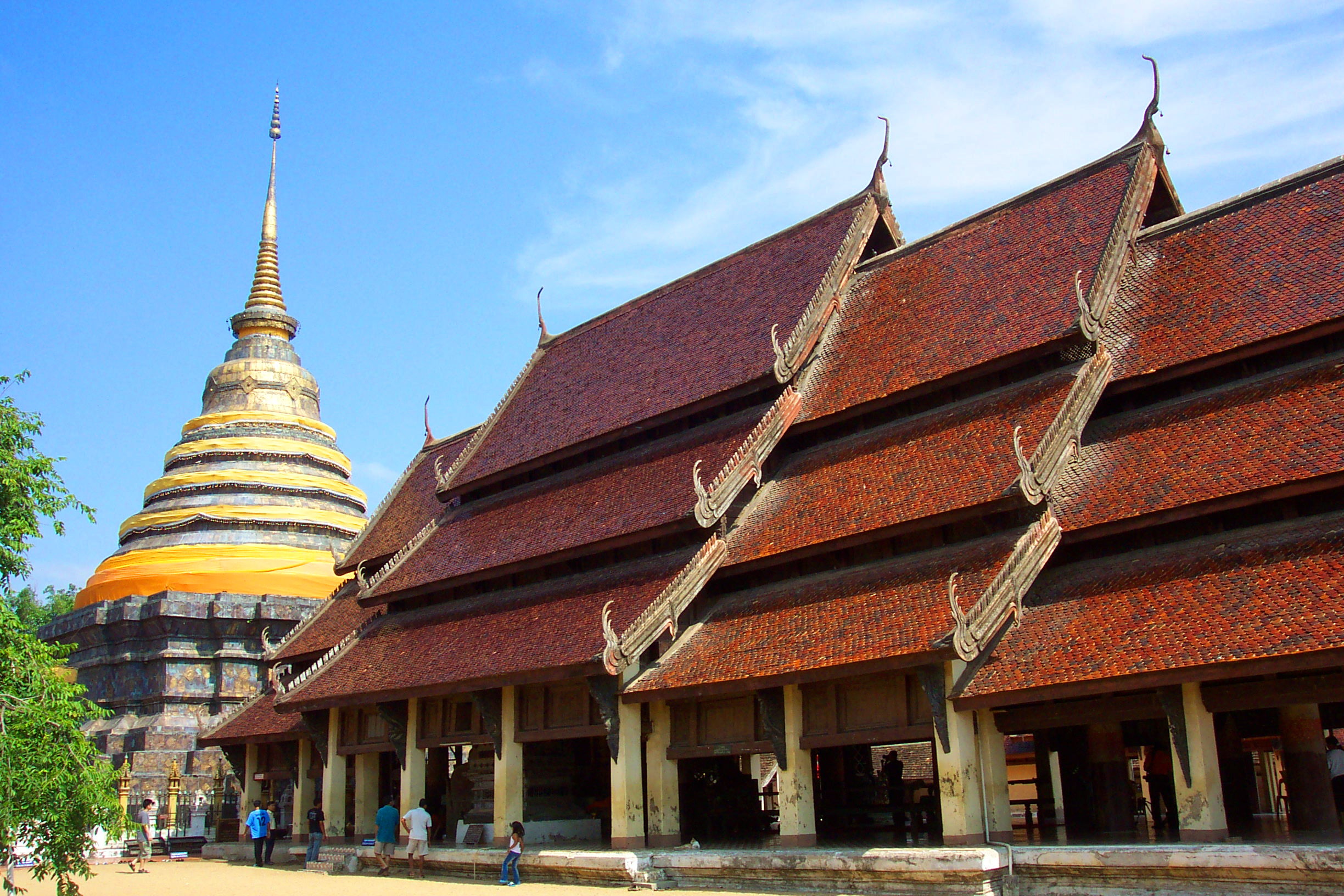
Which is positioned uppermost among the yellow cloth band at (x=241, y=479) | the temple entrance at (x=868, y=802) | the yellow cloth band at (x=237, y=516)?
the yellow cloth band at (x=241, y=479)

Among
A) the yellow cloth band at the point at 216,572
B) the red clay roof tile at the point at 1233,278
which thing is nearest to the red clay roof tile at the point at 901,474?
the red clay roof tile at the point at 1233,278

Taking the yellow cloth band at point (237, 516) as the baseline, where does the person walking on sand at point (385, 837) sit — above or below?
below

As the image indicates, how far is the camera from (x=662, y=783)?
17.1m

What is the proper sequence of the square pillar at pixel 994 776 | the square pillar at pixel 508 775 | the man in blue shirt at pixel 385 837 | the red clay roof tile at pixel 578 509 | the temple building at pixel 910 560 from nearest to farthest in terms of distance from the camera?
the temple building at pixel 910 560, the square pillar at pixel 994 776, the square pillar at pixel 508 775, the red clay roof tile at pixel 578 509, the man in blue shirt at pixel 385 837

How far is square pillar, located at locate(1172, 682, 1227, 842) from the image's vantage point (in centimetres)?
1250

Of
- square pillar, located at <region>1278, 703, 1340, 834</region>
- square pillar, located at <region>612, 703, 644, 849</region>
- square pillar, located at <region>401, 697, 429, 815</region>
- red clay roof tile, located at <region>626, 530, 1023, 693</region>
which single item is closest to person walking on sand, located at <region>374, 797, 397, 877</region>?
square pillar, located at <region>401, 697, 429, 815</region>

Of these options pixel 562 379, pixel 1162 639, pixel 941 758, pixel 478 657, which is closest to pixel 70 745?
pixel 478 657

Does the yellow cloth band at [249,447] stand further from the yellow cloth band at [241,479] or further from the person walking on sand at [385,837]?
the person walking on sand at [385,837]

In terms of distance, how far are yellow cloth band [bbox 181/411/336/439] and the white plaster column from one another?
28350mm

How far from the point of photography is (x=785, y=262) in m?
22.8

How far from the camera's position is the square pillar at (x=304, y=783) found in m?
24.2

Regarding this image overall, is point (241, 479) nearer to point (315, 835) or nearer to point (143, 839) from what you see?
point (143, 839)

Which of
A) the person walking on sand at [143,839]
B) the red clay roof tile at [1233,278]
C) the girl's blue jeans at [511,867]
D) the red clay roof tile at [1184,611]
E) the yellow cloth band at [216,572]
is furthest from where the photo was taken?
the yellow cloth band at [216,572]

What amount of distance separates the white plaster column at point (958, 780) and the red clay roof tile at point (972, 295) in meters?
5.31
